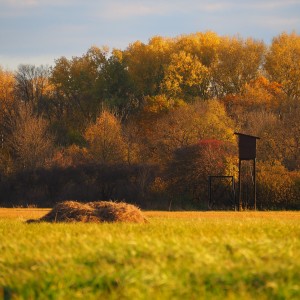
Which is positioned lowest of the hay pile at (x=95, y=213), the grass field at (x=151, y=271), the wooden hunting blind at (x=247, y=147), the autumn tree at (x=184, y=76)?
the hay pile at (x=95, y=213)

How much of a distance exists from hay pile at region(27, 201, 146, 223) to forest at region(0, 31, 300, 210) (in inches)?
964

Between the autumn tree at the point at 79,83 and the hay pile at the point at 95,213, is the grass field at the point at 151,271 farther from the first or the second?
A: the autumn tree at the point at 79,83

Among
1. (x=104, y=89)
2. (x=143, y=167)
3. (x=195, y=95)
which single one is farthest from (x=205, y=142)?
(x=104, y=89)

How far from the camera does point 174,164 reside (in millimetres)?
52031

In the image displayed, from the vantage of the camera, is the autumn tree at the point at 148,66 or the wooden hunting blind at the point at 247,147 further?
the autumn tree at the point at 148,66

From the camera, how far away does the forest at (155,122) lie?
167 feet

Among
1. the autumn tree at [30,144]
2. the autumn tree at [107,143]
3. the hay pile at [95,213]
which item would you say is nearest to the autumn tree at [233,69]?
the autumn tree at [107,143]

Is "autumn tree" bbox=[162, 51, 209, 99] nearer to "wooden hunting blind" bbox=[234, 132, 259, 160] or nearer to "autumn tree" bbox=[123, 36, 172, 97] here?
"autumn tree" bbox=[123, 36, 172, 97]

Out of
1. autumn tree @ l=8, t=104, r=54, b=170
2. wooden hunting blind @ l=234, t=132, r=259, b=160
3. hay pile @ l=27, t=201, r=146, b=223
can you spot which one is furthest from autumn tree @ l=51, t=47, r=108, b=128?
hay pile @ l=27, t=201, r=146, b=223

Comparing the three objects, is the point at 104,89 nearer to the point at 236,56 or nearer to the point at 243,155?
the point at 236,56

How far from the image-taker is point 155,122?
75.8 m

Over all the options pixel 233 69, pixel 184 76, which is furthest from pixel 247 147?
pixel 233 69

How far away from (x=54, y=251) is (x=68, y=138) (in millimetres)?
73836

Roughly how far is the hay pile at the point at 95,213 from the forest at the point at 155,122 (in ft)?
80.4
